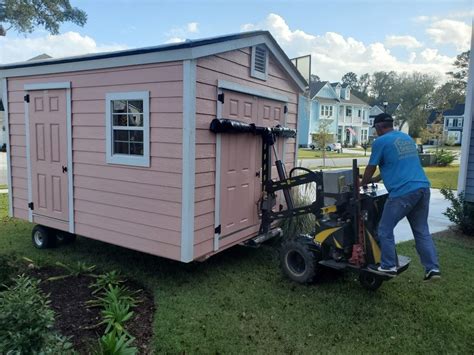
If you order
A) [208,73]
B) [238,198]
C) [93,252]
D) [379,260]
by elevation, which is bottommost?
[93,252]

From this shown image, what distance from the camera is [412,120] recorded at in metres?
47.9

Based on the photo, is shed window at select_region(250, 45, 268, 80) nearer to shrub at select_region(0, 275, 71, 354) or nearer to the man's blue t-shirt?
the man's blue t-shirt

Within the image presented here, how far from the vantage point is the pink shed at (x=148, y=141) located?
160 inches

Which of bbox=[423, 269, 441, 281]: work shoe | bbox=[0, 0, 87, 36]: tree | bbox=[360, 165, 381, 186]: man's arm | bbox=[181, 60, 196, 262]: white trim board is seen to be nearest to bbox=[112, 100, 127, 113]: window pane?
bbox=[181, 60, 196, 262]: white trim board

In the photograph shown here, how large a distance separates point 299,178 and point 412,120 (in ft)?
161

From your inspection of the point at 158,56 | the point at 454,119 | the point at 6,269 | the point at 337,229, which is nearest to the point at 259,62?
the point at 158,56

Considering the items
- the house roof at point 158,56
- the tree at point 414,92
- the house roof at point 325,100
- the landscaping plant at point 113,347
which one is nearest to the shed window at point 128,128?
the house roof at point 158,56

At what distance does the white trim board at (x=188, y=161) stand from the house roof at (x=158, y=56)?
0.52 feet

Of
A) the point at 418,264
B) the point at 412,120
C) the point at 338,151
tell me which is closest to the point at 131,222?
the point at 418,264

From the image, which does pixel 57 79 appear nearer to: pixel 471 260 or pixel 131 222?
pixel 131 222

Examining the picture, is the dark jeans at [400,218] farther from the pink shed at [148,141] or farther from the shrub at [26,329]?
the shrub at [26,329]

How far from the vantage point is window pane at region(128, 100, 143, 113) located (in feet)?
14.1

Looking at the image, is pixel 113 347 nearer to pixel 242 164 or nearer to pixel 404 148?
pixel 242 164

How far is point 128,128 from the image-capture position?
4.45m
